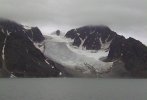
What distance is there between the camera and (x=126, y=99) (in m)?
127

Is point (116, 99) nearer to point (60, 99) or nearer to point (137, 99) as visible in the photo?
point (137, 99)

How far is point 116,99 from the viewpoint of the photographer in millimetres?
124500

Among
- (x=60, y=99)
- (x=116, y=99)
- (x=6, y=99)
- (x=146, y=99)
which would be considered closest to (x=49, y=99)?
(x=60, y=99)

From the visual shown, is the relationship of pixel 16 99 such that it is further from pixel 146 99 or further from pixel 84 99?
pixel 146 99

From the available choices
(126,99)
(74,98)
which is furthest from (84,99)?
(126,99)

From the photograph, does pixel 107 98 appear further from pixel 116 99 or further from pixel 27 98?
pixel 27 98

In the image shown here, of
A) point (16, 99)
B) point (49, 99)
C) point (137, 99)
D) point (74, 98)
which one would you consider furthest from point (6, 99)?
point (137, 99)

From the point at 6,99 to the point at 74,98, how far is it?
70.1 ft

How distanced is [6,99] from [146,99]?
42167mm

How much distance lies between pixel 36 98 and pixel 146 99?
33502mm

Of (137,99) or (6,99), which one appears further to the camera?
(137,99)

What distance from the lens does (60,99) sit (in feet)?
410

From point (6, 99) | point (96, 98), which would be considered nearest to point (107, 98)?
point (96, 98)

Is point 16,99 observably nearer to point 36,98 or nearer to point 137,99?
point 36,98
